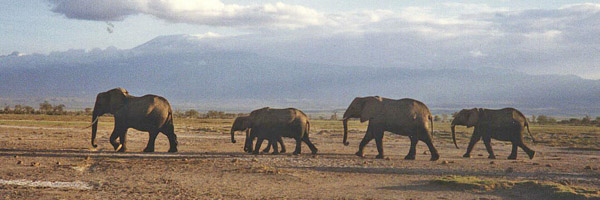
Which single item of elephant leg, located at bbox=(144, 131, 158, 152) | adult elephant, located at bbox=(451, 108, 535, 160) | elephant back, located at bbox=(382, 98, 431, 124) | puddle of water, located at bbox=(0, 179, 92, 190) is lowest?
puddle of water, located at bbox=(0, 179, 92, 190)

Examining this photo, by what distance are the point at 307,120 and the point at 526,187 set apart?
32.9ft

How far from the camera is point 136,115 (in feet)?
72.8

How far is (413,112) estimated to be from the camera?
21.3m

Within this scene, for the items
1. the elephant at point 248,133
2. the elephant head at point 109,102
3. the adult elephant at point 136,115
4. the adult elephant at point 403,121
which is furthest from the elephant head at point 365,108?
the elephant head at point 109,102

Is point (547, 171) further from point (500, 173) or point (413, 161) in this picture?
point (413, 161)

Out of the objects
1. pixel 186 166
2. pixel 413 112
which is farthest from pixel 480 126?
pixel 186 166

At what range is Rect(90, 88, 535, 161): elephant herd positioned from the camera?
843 inches

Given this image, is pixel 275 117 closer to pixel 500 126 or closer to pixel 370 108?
pixel 370 108

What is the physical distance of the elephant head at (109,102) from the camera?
74.6 ft

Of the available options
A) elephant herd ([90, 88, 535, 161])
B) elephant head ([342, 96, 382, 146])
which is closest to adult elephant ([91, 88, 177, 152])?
elephant herd ([90, 88, 535, 161])

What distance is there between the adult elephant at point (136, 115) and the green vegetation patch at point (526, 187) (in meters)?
11.9

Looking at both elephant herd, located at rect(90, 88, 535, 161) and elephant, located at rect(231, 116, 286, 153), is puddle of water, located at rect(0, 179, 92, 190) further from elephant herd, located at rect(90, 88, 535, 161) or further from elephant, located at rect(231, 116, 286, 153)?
elephant, located at rect(231, 116, 286, 153)

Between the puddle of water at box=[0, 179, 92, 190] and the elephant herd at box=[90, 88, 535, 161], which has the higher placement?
the elephant herd at box=[90, 88, 535, 161]

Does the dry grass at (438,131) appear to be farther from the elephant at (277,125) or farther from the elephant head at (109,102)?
the elephant head at (109,102)
